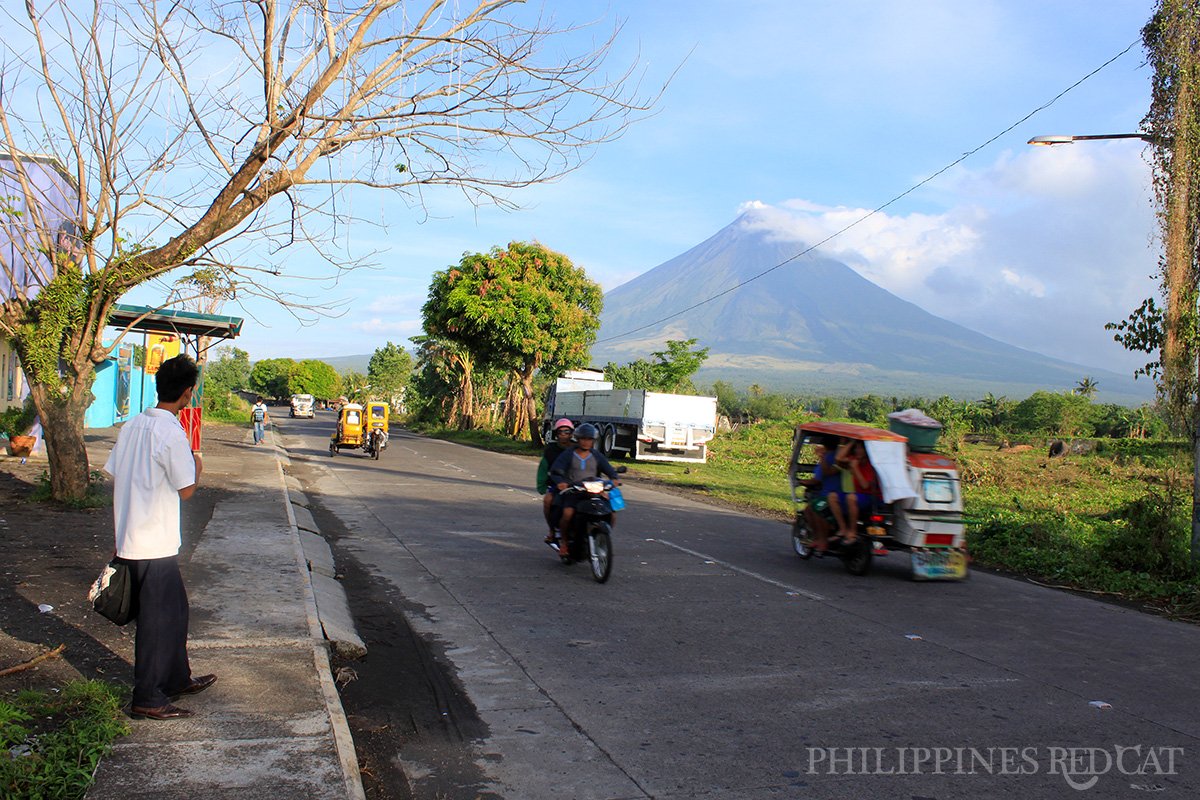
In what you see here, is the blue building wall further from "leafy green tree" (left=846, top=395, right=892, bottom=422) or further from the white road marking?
"leafy green tree" (left=846, top=395, right=892, bottom=422)

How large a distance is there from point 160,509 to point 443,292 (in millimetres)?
31241

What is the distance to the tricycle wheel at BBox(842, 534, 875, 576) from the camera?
9414 mm

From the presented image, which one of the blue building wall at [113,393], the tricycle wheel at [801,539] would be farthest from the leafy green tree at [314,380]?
the tricycle wheel at [801,539]

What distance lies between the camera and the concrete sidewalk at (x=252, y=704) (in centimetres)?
371

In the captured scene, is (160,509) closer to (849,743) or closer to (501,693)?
(501,693)

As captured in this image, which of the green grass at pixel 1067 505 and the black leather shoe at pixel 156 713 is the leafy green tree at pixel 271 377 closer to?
the green grass at pixel 1067 505

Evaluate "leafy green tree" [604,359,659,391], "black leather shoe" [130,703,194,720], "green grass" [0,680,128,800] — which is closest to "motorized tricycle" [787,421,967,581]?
"black leather shoe" [130,703,194,720]

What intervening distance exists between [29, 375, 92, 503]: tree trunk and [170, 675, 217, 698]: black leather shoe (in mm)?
7289

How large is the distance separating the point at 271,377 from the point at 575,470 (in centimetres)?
13791

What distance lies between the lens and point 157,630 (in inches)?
174

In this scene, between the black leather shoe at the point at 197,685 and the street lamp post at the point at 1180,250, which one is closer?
the black leather shoe at the point at 197,685

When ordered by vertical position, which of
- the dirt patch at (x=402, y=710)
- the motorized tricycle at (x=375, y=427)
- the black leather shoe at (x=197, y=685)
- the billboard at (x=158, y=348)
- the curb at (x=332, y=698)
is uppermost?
the billboard at (x=158, y=348)

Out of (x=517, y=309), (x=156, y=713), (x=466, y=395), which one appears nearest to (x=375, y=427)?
(x=517, y=309)

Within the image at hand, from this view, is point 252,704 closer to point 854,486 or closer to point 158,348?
point 854,486
